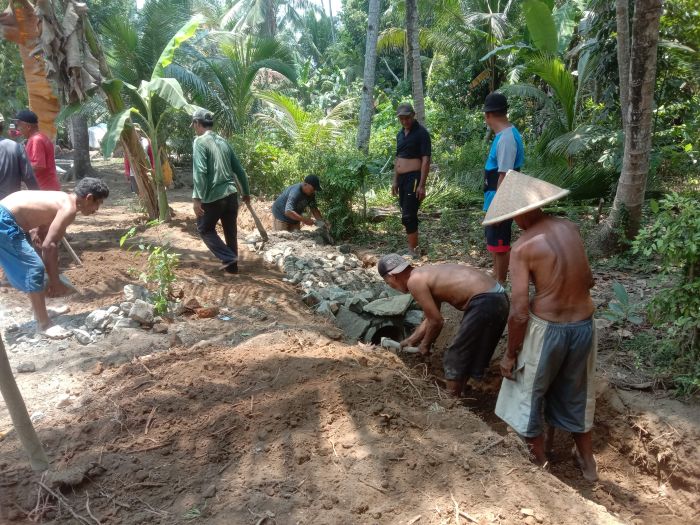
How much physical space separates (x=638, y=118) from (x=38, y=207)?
5794mm

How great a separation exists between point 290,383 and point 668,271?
260 cm

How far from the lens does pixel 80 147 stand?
13.7 metres

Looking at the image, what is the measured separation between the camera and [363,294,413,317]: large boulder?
5.16m

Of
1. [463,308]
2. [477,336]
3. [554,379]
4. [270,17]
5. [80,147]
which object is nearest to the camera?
[554,379]

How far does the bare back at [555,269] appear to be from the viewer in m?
3.00

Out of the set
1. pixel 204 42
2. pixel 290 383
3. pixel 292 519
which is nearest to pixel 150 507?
pixel 292 519

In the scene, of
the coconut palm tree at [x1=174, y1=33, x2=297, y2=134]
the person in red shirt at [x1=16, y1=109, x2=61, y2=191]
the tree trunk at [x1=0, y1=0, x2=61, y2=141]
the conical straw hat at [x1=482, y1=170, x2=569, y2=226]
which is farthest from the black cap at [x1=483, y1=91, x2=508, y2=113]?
the coconut palm tree at [x1=174, y1=33, x2=297, y2=134]

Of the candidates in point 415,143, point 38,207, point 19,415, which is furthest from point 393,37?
point 19,415

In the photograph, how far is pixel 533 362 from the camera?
316 cm

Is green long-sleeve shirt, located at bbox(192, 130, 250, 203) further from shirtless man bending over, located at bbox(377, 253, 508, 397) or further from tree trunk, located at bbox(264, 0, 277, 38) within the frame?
tree trunk, located at bbox(264, 0, 277, 38)

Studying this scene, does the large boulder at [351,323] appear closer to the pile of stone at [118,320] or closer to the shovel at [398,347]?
the shovel at [398,347]

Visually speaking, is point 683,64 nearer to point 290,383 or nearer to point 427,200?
point 427,200

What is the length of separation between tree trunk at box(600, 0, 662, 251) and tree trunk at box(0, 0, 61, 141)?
697 cm

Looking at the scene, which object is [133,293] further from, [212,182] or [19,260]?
[212,182]
